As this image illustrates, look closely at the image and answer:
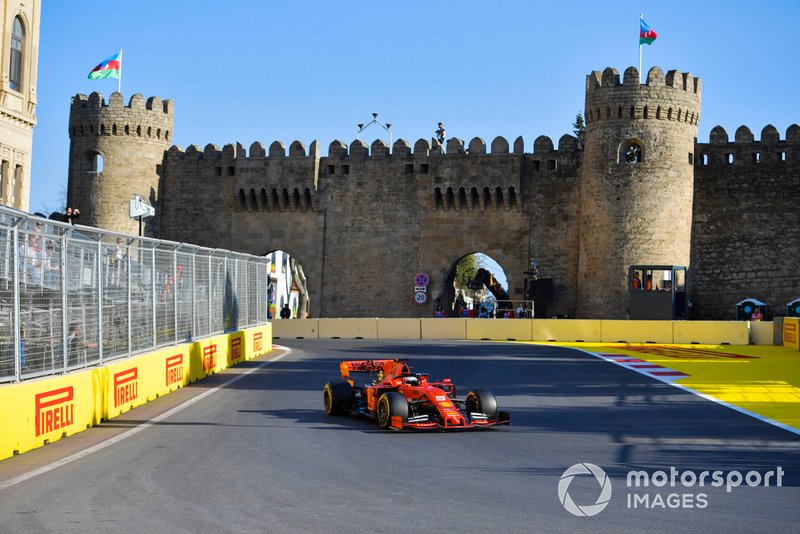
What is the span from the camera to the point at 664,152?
135ft

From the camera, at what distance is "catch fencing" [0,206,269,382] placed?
11.2 meters

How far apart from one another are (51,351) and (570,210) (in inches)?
1320

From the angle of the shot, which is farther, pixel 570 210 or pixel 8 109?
pixel 570 210

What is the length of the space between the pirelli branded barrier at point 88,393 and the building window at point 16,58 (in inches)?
640

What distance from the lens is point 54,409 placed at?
11852mm

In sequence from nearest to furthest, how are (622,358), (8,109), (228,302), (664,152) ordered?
(228,302) → (622,358) → (8,109) → (664,152)

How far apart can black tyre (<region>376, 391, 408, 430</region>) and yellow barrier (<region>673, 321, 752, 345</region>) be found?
79.1 ft

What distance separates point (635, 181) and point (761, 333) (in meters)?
8.17

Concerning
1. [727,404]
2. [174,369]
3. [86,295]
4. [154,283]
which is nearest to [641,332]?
[727,404]

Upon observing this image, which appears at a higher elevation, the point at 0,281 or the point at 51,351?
the point at 0,281

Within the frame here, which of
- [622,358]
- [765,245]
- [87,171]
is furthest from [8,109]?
[765,245]

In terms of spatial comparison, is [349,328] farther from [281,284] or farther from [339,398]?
[281,284]

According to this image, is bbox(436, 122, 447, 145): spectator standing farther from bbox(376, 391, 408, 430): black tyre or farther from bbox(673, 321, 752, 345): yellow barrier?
bbox(376, 391, 408, 430): black tyre

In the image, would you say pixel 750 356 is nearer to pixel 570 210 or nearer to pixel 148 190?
pixel 570 210
